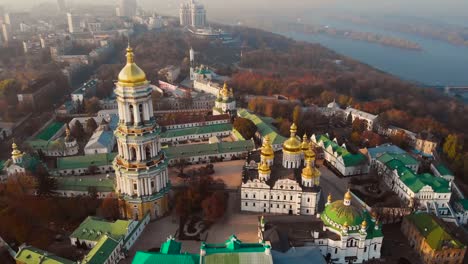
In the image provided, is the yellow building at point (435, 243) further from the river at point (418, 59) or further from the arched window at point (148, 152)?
the river at point (418, 59)

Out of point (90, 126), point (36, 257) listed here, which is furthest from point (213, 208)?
point (90, 126)

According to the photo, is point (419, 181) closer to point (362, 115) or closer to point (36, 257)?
point (362, 115)

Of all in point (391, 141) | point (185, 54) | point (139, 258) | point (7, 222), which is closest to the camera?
point (139, 258)

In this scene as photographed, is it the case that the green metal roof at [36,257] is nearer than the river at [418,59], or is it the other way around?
the green metal roof at [36,257]

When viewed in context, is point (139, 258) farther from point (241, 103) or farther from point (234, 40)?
point (234, 40)

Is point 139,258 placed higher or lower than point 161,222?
higher

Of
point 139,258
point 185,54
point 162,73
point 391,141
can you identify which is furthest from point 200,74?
point 139,258

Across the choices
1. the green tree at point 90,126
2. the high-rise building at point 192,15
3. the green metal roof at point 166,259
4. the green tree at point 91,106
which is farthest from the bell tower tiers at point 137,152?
the high-rise building at point 192,15
